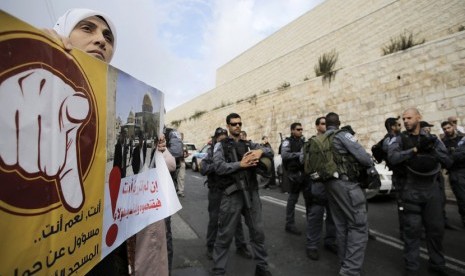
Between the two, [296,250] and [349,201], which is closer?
[349,201]

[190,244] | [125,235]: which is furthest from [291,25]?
[125,235]

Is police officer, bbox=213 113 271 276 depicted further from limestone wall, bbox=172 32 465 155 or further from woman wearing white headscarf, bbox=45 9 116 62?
limestone wall, bbox=172 32 465 155

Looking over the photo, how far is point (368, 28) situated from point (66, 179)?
1437cm

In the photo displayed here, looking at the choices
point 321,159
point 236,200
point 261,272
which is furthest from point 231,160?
point 261,272

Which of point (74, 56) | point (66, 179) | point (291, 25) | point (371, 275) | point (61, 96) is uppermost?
point (291, 25)

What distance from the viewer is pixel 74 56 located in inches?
42.6

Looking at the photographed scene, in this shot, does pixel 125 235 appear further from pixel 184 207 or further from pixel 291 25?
pixel 291 25

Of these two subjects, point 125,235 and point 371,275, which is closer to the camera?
point 125,235

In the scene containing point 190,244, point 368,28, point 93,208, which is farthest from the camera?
point 368,28

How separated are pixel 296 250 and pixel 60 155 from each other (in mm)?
4222

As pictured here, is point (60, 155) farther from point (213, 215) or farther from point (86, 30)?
point (213, 215)

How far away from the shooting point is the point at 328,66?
45.9 feet

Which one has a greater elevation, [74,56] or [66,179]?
[74,56]

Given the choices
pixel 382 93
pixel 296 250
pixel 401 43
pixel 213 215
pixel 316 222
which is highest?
pixel 401 43
